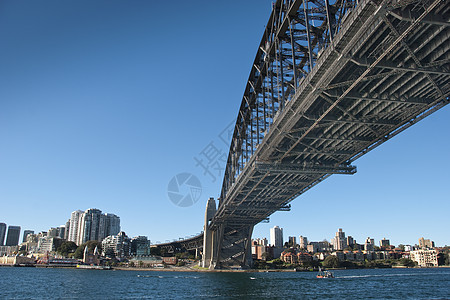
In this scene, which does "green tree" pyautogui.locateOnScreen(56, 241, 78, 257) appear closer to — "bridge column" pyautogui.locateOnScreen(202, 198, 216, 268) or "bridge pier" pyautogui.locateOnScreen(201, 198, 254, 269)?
"bridge column" pyautogui.locateOnScreen(202, 198, 216, 268)

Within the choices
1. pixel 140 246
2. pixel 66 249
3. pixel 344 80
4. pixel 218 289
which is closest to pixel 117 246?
pixel 140 246

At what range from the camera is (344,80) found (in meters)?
24.2

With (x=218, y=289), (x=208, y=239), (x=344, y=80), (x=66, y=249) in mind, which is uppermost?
(x=344, y=80)

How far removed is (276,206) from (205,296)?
32.7m

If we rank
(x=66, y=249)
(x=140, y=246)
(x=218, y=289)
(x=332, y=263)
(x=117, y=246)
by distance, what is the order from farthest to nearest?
(x=140, y=246)
(x=117, y=246)
(x=66, y=249)
(x=332, y=263)
(x=218, y=289)

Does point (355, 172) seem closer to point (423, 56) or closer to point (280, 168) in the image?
point (280, 168)

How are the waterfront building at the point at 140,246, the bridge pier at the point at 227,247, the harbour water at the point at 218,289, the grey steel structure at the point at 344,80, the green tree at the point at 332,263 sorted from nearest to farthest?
1. the grey steel structure at the point at 344,80
2. the harbour water at the point at 218,289
3. the bridge pier at the point at 227,247
4. the green tree at the point at 332,263
5. the waterfront building at the point at 140,246

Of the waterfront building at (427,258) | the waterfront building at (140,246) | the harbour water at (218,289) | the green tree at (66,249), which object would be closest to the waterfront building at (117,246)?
the waterfront building at (140,246)

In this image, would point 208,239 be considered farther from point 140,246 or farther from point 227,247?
point 140,246

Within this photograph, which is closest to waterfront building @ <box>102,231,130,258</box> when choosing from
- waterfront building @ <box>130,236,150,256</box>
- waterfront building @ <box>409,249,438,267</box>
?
waterfront building @ <box>130,236,150,256</box>

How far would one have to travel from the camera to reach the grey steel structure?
1856 centimetres

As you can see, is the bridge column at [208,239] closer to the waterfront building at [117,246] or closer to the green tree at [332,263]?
the green tree at [332,263]

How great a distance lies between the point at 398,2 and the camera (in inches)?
639

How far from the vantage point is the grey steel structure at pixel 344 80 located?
60.9 feet
